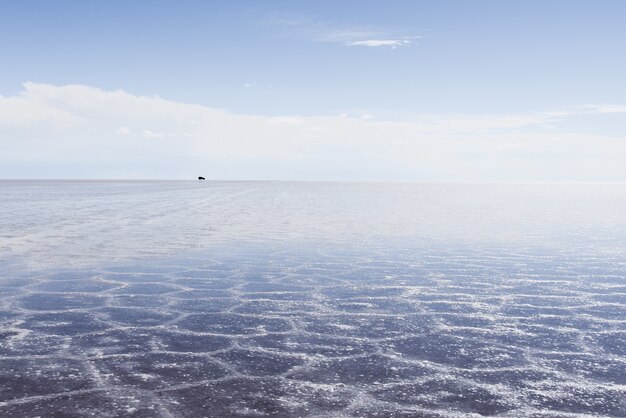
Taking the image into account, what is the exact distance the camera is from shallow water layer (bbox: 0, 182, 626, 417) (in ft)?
15.5

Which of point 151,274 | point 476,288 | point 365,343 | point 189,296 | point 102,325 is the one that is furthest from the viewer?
point 151,274

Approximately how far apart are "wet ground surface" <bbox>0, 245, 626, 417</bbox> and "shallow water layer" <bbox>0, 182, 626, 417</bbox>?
2cm

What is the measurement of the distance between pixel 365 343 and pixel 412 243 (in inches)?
364

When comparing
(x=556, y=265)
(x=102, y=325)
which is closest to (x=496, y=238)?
(x=556, y=265)

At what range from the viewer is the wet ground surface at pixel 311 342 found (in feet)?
15.4

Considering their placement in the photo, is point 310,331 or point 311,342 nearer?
point 311,342

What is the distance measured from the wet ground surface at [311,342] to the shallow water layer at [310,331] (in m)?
0.02

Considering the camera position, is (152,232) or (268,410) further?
(152,232)

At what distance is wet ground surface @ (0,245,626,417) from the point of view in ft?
15.4

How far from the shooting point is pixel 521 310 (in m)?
7.90

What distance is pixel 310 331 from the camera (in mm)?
6773

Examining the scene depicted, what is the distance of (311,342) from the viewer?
632cm

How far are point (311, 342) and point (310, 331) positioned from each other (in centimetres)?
45

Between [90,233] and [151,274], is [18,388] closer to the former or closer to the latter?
[151,274]
